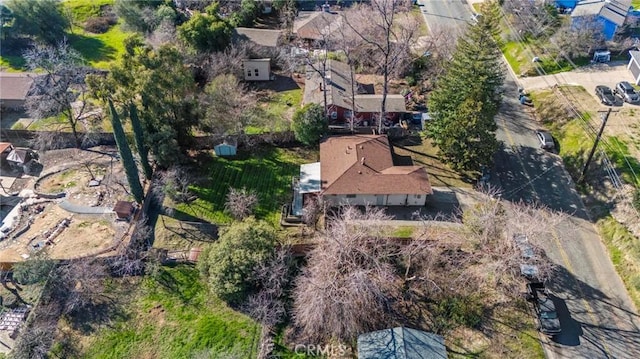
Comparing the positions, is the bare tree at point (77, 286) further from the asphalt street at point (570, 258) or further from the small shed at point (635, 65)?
the small shed at point (635, 65)

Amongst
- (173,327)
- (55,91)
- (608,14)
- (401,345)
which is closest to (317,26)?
(55,91)

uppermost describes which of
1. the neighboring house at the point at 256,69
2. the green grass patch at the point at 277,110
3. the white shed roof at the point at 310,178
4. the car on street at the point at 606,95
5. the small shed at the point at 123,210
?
the car on street at the point at 606,95

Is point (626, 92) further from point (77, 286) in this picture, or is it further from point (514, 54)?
point (77, 286)

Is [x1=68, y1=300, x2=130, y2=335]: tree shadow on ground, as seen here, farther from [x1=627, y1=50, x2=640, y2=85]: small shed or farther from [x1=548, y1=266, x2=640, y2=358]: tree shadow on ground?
[x1=627, y1=50, x2=640, y2=85]: small shed

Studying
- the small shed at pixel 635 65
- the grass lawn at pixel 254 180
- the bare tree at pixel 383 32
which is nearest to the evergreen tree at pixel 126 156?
the grass lawn at pixel 254 180

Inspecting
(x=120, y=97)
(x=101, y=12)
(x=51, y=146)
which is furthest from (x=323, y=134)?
(x=101, y=12)

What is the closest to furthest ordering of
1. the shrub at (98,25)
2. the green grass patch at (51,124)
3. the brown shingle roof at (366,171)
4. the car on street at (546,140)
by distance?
the brown shingle roof at (366,171), the car on street at (546,140), the green grass patch at (51,124), the shrub at (98,25)

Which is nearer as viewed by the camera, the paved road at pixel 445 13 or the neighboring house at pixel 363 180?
the neighboring house at pixel 363 180

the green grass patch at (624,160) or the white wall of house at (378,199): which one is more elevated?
the green grass patch at (624,160)
